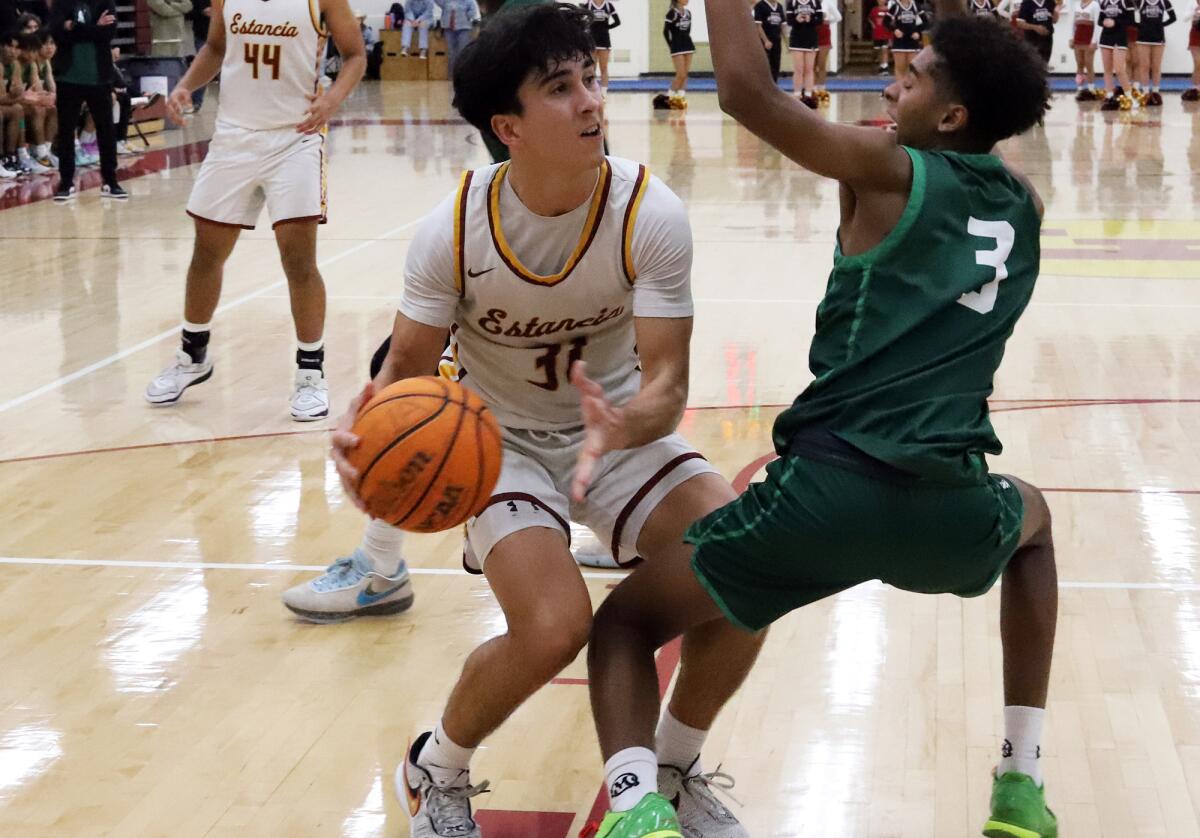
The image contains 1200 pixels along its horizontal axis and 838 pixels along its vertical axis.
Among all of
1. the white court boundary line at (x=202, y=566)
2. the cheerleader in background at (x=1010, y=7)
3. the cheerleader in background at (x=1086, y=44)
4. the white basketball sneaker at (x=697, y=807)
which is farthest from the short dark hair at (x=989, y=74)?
the cheerleader in background at (x=1086, y=44)

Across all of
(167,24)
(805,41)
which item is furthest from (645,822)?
(167,24)

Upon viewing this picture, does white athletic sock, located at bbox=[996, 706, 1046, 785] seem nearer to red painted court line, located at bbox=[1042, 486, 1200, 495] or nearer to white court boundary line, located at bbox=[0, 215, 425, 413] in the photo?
red painted court line, located at bbox=[1042, 486, 1200, 495]

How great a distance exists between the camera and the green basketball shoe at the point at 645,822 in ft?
8.02

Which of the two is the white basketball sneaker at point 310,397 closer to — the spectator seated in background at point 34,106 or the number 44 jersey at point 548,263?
the number 44 jersey at point 548,263

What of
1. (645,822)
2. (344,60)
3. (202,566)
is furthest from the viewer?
(344,60)

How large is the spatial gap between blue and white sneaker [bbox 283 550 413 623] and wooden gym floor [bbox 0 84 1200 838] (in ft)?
0.16

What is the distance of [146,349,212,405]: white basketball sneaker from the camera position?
20.7ft

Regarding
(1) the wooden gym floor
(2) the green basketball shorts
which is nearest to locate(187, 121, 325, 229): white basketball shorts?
(1) the wooden gym floor

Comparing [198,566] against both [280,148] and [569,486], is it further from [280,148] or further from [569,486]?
[280,148]

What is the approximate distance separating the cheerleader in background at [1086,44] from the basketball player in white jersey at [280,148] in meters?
16.9

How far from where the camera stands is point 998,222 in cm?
258

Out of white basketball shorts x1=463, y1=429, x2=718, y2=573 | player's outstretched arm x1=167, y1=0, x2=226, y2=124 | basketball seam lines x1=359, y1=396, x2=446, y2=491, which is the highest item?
player's outstretched arm x1=167, y1=0, x2=226, y2=124

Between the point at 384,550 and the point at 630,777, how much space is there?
1.66m

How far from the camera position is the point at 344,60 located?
6.29 metres
